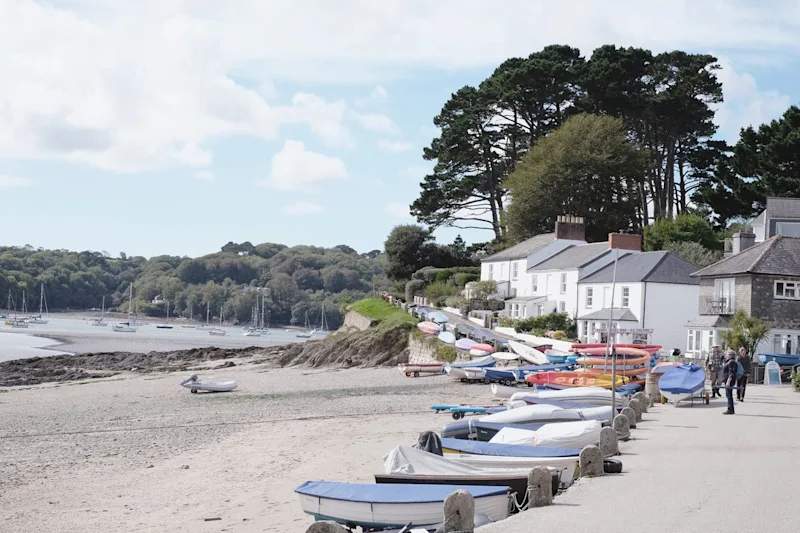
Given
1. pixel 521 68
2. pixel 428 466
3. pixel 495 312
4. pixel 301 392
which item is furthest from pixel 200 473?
pixel 521 68

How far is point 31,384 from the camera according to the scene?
45.8 m

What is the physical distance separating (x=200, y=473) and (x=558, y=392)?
1018cm

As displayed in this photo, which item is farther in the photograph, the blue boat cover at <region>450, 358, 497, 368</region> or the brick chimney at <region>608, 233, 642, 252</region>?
the brick chimney at <region>608, 233, 642, 252</region>

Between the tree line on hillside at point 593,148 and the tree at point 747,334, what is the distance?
23359 mm

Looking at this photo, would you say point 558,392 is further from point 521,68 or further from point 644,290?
point 521,68

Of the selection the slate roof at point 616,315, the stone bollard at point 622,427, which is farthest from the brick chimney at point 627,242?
the stone bollard at point 622,427

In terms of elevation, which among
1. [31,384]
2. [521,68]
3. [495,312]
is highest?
[521,68]

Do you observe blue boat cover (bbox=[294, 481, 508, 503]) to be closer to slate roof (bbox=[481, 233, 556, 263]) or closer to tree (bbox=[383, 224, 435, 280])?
slate roof (bbox=[481, 233, 556, 263])

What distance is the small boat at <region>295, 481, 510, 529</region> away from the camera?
1153cm

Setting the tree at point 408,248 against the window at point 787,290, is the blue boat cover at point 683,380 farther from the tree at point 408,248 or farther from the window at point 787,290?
the tree at point 408,248

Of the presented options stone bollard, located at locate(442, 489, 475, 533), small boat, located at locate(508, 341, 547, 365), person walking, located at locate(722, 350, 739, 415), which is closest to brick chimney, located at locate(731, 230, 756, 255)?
small boat, located at locate(508, 341, 547, 365)

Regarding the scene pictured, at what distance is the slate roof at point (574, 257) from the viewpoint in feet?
174

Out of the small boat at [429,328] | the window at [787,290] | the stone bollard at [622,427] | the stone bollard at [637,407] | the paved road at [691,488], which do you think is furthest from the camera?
the small boat at [429,328]

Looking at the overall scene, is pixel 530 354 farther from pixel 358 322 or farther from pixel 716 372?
pixel 358 322
